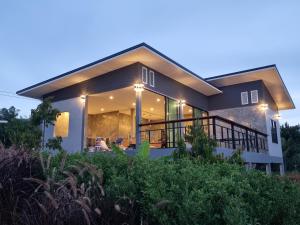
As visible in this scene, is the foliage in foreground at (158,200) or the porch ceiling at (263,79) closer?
the foliage in foreground at (158,200)

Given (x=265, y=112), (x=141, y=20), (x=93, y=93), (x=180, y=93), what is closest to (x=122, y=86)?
(x=93, y=93)

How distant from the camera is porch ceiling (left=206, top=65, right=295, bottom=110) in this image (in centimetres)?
1491

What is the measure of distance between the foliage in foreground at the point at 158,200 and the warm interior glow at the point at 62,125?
38.3 feet

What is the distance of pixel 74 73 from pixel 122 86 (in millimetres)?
2226

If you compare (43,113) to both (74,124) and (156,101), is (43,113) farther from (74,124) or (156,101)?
(156,101)

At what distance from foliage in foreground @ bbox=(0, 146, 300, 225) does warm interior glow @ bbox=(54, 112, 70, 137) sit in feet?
38.3

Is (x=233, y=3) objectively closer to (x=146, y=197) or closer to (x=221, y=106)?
(x=221, y=106)

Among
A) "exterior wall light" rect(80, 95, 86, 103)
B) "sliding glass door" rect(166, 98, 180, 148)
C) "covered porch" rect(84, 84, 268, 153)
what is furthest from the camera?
"sliding glass door" rect(166, 98, 180, 148)

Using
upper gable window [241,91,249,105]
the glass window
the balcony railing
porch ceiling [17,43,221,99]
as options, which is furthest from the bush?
the glass window

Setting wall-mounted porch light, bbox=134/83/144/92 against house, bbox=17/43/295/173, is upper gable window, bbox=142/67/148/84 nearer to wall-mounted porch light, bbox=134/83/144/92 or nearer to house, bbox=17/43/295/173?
house, bbox=17/43/295/173

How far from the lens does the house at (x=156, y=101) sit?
11.7m

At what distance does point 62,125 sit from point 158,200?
13.1m

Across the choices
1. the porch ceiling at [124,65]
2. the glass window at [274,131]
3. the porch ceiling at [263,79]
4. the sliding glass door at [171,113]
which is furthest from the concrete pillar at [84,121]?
the glass window at [274,131]

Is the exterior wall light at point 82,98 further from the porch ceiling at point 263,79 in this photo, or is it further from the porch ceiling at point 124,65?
the porch ceiling at point 263,79
